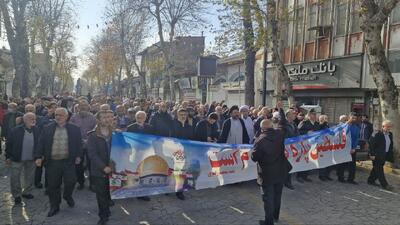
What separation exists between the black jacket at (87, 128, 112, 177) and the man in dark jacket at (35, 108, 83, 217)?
2.14 ft

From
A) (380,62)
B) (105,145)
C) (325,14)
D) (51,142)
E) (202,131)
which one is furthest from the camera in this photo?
(325,14)

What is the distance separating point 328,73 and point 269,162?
54.8ft

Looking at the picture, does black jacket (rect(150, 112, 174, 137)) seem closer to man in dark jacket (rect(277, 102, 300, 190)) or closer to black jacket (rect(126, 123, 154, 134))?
black jacket (rect(126, 123, 154, 134))

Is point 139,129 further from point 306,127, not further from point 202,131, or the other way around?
point 306,127

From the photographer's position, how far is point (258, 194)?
7.86 m

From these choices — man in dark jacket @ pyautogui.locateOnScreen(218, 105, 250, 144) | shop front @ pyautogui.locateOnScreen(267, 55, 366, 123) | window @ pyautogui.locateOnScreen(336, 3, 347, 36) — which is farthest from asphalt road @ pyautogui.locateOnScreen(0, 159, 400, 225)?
window @ pyautogui.locateOnScreen(336, 3, 347, 36)

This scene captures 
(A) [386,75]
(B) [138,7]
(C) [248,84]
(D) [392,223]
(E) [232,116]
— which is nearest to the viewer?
(D) [392,223]

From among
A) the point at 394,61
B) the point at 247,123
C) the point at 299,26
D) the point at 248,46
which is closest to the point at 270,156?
the point at 247,123

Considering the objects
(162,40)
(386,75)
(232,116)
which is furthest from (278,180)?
(162,40)

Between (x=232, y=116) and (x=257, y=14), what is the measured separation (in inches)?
311

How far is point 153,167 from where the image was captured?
658 centimetres

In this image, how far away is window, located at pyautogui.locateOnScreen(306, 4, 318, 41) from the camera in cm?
2236

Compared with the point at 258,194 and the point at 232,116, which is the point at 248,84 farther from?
the point at 258,194

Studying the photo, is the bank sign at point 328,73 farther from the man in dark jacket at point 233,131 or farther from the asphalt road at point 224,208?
the man in dark jacket at point 233,131
